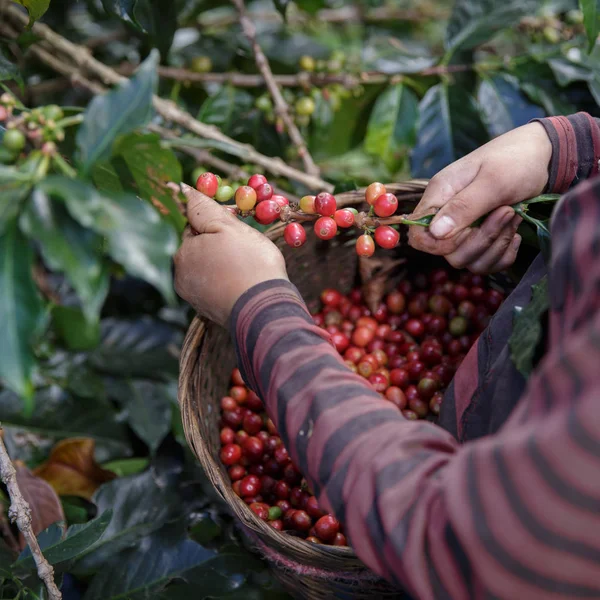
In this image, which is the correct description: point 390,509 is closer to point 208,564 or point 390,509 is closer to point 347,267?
point 208,564

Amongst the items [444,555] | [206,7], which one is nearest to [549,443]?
[444,555]

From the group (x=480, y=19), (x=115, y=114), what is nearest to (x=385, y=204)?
(x=115, y=114)

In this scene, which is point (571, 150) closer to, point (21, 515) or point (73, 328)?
point (21, 515)

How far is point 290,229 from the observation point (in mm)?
1195

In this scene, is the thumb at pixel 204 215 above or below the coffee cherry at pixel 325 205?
above

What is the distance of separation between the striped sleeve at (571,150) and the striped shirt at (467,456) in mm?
474

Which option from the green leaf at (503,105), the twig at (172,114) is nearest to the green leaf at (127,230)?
the twig at (172,114)

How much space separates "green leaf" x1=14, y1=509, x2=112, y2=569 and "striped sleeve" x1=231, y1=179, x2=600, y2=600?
20.2 inches

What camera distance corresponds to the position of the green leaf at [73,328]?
179 centimetres

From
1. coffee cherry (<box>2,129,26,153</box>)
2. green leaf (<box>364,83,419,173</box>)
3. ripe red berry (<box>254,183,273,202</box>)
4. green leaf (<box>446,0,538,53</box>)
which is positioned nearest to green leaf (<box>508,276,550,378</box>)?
ripe red berry (<box>254,183,273,202</box>)

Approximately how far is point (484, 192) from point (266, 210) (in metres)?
0.42

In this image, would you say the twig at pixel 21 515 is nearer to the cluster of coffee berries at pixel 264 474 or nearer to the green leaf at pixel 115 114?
the cluster of coffee berries at pixel 264 474

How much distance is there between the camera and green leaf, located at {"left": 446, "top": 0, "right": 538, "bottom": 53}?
180 centimetres

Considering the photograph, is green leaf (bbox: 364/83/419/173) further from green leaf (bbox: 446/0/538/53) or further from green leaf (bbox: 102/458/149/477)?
green leaf (bbox: 102/458/149/477)
